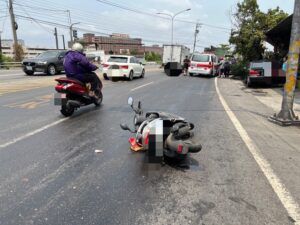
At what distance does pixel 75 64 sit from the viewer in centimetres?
770

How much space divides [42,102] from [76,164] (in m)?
5.99

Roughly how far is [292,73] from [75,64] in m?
5.65

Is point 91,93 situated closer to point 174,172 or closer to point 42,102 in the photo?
point 42,102

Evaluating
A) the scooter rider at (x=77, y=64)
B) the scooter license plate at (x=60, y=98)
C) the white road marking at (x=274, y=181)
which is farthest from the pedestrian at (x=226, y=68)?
the scooter license plate at (x=60, y=98)

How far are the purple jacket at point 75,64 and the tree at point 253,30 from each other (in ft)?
66.8

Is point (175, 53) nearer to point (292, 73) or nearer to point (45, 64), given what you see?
point (45, 64)

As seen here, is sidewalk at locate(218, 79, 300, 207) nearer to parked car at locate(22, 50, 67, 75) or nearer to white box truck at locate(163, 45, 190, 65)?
parked car at locate(22, 50, 67, 75)

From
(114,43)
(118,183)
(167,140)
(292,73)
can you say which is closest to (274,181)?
(167,140)

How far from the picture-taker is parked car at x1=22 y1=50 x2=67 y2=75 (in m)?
21.4

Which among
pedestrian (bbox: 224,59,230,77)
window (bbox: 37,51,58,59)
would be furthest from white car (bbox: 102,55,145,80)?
pedestrian (bbox: 224,59,230,77)

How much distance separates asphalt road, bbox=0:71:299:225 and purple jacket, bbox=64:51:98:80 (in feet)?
5.92

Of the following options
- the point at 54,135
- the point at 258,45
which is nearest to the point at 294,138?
the point at 54,135

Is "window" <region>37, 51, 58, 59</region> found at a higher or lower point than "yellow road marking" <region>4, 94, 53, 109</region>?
higher

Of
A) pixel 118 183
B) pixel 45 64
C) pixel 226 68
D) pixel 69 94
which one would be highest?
pixel 45 64
